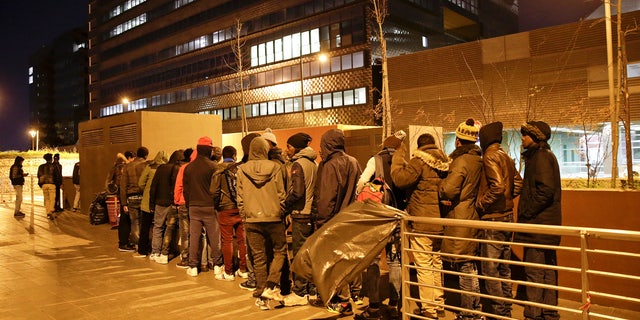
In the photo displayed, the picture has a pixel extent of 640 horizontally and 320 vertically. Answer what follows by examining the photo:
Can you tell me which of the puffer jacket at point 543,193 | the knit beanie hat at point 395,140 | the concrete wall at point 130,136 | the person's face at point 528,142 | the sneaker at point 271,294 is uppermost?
the concrete wall at point 130,136

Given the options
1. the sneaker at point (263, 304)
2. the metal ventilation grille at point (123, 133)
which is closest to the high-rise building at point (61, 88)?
the metal ventilation grille at point (123, 133)

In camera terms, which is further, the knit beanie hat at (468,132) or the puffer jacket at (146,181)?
the puffer jacket at (146,181)

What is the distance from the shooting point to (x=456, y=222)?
3.84m

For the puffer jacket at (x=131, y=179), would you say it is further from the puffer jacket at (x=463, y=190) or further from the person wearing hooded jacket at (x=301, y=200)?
the puffer jacket at (x=463, y=190)

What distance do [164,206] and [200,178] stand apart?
1.51 meters

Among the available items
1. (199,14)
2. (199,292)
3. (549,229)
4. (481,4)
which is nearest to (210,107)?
(199,14)

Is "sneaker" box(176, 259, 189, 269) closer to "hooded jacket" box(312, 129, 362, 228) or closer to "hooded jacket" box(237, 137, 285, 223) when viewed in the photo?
"hooded jacket" box(237, 137, 285, 223)

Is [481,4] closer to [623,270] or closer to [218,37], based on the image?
[218,37]

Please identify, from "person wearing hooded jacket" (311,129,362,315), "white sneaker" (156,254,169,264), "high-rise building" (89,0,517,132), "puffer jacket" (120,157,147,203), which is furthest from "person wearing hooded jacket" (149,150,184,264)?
"high-rise building" (89,0,517,132)

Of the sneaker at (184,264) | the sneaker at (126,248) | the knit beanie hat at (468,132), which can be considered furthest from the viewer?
the sneaker at (126,248)

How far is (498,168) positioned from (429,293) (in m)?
1.54

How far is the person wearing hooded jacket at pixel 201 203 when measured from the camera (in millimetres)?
7441

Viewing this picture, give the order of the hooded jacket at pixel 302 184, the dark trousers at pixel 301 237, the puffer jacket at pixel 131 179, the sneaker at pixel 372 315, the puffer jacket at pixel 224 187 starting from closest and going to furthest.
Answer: the sneaker at pixel 372 315, the hooded jacket at pixel 302 184, the dark trousers at pixel 301 237, the puffer jacket at pixel 224 187, the puffer jacket at pixel 131 179

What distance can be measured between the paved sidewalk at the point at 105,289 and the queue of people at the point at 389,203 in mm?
325
